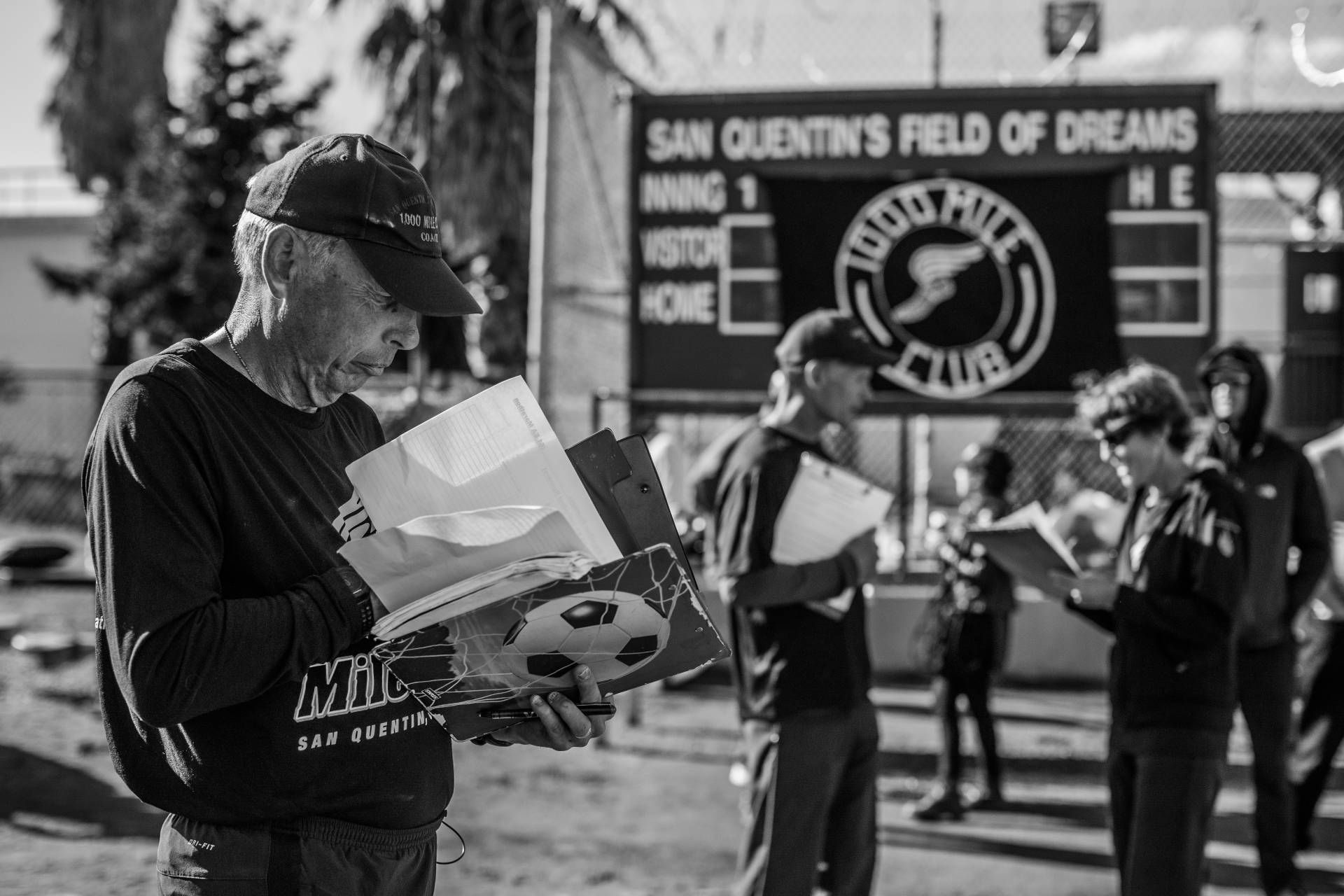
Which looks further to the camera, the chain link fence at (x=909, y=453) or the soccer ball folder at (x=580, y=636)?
the chain link fence at (x=909, y=453)

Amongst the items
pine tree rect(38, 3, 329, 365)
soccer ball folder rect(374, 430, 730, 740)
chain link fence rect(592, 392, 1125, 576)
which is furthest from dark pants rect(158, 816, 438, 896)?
pine tree rect(38, 3, 329, 365)

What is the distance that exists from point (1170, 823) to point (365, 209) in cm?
281

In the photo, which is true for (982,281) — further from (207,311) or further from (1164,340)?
(207,311)

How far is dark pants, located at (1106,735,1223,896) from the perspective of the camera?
3541mm

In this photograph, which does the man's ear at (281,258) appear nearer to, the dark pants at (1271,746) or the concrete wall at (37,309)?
the dark pants at (1271,746)

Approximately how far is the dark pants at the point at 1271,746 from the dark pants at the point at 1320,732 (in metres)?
0.43

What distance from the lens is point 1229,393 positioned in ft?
18.1

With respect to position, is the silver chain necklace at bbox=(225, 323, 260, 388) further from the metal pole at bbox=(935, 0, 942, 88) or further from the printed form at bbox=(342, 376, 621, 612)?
the metal pole at bbox=(935, 0, 942, 88)

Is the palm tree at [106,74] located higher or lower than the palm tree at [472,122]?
higher

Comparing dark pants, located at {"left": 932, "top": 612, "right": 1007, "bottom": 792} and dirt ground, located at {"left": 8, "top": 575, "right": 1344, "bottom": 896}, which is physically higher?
dark pants, located at {"left": 932, "top": 612, "right": 1007, "bottom": 792}

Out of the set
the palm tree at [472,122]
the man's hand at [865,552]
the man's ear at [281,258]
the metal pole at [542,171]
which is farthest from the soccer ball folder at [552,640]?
the palm tree at [472,122]

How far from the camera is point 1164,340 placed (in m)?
7.76

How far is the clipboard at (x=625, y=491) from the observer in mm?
2094

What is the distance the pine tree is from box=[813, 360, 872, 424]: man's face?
Answer: 1385 cm
